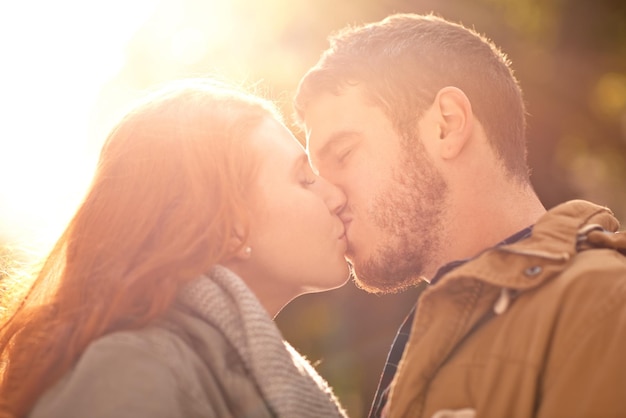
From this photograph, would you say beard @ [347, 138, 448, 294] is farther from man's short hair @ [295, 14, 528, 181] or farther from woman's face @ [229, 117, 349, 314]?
woman's face @ [229, 117, 349, 314]

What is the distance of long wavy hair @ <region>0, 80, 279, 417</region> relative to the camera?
2574mm

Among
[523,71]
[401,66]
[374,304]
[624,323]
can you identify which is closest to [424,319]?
[624,323]

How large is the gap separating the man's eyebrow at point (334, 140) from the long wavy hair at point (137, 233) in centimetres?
66

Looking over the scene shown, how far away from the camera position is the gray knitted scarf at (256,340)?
2.60 meters

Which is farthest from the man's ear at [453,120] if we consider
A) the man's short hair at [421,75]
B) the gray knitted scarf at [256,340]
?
the gray knitted scarf at [256,340]

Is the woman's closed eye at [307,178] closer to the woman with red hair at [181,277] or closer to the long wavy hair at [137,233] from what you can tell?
the woman with red hair at [181,277]

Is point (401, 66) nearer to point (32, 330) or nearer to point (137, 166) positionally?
point (137, 166)

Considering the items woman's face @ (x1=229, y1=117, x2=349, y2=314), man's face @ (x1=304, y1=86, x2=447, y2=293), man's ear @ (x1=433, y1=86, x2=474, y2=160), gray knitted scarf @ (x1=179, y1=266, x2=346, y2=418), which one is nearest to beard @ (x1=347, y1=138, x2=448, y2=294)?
man's face @ (x1=304, y1=86, x2=447, y2=293)

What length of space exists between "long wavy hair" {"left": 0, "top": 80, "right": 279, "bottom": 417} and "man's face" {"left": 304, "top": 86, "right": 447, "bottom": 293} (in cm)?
69

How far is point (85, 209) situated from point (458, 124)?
1.73m

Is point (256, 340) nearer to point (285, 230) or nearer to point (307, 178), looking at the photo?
point (285, 230)

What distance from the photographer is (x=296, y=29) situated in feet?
34.4

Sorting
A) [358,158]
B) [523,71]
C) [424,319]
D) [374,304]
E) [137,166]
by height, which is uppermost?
[137,166]

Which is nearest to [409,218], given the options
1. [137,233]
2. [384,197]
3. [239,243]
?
[384,197]
